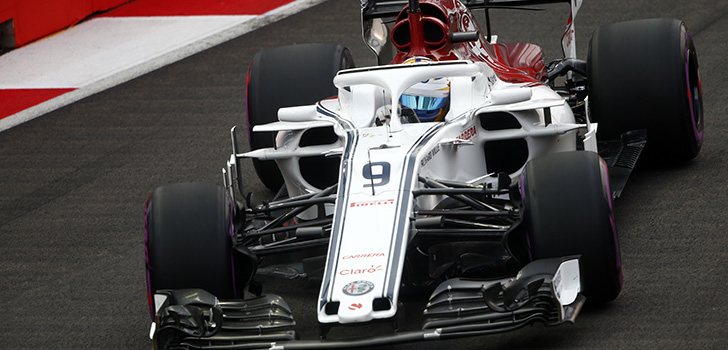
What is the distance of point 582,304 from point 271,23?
333 inches

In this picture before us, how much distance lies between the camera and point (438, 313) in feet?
23.7

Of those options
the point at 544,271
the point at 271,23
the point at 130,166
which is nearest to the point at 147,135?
the point at 130,166

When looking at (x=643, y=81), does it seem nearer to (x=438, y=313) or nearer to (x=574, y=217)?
(x=574, y=217)

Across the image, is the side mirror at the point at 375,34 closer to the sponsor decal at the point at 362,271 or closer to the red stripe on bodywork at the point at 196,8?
the sponsor decal at the point at 362,271

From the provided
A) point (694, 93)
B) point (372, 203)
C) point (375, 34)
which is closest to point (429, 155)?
point (372, 203)

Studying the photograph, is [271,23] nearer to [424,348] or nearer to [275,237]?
[275,237]

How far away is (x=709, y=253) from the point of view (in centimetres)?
850

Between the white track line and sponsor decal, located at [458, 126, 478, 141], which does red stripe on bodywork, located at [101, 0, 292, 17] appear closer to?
the white track line

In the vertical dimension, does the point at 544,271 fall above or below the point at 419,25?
below

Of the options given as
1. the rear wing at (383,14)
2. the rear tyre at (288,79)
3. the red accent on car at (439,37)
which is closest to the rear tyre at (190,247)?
the red accent on car at (439,37)

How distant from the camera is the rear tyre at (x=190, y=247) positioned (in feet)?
25.3

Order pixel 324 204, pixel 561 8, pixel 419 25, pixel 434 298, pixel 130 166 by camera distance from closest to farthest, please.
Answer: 1. pixel 434 298
2. pixel 324 204
3. pixel 419 25
4. pixel 130 166
5. pixel 561 8

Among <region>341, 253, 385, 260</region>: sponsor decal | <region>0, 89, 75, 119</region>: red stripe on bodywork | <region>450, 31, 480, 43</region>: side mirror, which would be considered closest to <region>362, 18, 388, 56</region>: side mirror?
<region>450, 31, 480, 43</region>: side mirror

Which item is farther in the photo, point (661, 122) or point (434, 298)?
point (661, 122)
